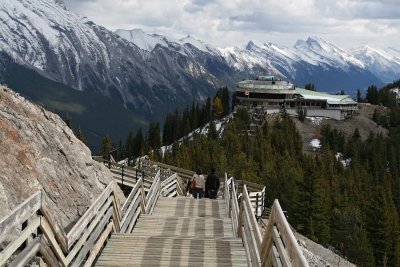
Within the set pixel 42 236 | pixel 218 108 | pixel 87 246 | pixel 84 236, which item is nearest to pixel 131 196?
pixel 87 246

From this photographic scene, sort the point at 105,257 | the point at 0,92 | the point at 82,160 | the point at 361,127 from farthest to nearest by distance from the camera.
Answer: the point at 361,127 → the point at 82,160 → the point at 0,92 → the point at 105,257

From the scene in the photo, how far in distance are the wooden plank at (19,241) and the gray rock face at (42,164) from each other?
5.96 meters

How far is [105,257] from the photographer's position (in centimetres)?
1127

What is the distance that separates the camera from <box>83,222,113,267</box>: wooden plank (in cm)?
1018

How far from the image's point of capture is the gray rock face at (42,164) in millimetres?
14992

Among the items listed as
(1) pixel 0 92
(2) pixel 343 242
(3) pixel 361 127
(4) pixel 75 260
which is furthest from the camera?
(3) pixel 361 127

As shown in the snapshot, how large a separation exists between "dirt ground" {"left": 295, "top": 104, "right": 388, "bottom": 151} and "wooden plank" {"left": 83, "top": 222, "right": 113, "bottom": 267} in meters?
140

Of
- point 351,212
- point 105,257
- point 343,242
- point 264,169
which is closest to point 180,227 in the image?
point 105,257

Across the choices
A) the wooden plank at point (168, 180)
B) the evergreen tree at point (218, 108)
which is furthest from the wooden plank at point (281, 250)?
the evergreen tree at point (218, 108)

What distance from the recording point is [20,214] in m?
6.89

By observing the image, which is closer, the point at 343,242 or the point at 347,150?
the point at 343,242

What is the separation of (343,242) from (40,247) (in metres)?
76.6

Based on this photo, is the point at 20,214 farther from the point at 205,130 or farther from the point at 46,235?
the point at 205,130

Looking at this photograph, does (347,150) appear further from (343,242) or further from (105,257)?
(105,257)
